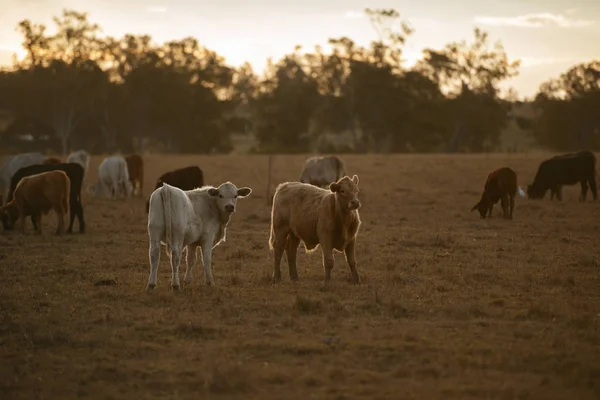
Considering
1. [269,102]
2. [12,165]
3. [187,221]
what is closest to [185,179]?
[12,165]

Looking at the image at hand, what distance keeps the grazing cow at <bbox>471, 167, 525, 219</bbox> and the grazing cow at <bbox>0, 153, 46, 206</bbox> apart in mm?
13346

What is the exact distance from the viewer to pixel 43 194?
16469 mm

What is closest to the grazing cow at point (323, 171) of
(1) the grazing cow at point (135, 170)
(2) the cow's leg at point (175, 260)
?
(1) the grazing cow at point (135, 170)

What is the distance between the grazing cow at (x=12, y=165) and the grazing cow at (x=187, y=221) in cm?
1469

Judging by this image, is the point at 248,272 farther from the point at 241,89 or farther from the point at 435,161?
the point at 241,89

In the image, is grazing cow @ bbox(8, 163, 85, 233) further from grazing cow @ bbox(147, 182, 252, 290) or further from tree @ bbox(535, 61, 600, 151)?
tree @ bbox(535, 61, 600, 151)

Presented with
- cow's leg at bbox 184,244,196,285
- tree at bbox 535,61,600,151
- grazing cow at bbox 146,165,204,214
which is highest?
tree at bbox 535,61,600,151

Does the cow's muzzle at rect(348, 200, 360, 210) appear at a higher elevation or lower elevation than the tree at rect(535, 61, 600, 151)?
lower

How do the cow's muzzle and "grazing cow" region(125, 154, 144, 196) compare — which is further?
"grazing cow" region(125, 154, 144, 196)

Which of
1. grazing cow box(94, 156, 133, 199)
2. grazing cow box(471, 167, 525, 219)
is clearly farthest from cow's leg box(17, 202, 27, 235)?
grazing cow box(94, 156, 133, 199)

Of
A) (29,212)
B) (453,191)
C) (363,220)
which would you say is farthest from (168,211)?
(453,191)

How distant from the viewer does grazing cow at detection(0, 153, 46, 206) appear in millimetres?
23938

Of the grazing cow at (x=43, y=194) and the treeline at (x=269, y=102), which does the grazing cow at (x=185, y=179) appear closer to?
the grazing cow at (x=43, y=194)

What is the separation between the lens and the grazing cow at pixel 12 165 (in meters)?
23.9
